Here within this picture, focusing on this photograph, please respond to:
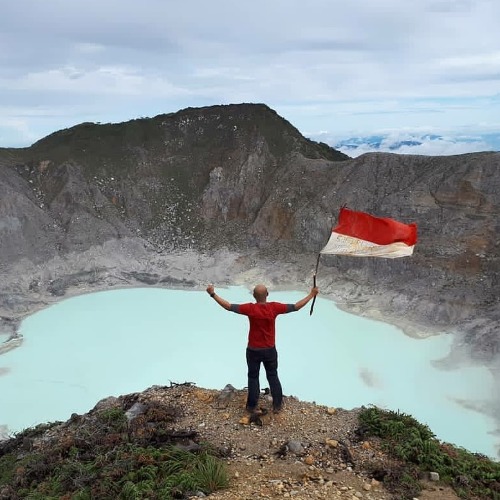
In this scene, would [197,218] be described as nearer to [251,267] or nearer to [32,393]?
[251,267]

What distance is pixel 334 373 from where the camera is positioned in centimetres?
1698

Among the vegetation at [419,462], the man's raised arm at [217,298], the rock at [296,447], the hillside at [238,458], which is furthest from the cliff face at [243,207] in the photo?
the man's raised arm at [217,298]

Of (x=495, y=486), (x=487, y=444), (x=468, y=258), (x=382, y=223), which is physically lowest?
(x=487, y=444)

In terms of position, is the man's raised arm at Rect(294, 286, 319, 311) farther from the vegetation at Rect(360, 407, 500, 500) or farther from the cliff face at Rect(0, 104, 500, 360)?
the cliff face at Rect(0, 104, 500, 360)

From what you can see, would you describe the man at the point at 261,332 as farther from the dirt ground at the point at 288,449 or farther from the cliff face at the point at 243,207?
the cliff face at the point at 243,207

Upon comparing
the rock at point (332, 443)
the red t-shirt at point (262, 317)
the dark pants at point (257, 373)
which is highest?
the red t-shirt at point (262, 317)

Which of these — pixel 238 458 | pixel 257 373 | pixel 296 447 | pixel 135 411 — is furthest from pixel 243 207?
pixel 238 458

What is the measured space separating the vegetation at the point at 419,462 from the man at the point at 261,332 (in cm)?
126

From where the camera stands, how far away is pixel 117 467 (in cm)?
564

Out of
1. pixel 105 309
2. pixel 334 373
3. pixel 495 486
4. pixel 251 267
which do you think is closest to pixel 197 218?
pixel 251 267

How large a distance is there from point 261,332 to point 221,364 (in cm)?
1131

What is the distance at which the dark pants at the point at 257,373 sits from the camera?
265 inches

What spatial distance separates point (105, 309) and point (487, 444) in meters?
16.3

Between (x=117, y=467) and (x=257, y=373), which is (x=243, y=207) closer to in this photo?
(x=257, y=373)
